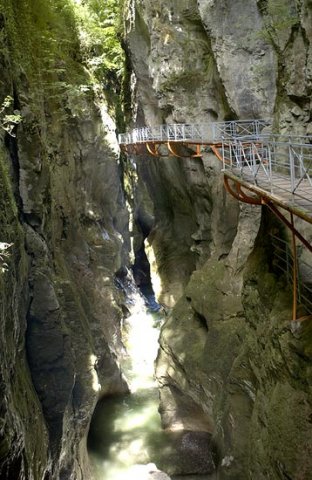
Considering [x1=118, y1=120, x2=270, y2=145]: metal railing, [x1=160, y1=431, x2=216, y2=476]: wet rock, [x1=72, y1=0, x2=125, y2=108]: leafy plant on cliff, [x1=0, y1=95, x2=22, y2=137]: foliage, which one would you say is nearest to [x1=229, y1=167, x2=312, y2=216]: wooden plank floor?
[x1=118, y1=120, x2=270, y2=145]: metal railing

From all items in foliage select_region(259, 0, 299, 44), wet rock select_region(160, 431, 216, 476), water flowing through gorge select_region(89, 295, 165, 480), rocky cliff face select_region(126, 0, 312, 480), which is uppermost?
foliage select_region(259, 0, 299, 44)

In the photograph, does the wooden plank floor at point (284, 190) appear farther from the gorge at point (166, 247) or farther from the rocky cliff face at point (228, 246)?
the rocky cliff face at point (228, 246)

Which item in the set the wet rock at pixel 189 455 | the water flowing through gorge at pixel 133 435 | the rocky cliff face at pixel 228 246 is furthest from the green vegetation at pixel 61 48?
the wet rock at pixel 189 455

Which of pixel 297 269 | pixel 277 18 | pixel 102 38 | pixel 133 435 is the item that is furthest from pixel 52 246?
pixel 102 38

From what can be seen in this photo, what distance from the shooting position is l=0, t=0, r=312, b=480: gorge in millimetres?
7934

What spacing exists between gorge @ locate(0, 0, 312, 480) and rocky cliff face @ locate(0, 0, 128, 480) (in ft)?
0.20

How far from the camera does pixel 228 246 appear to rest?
1602 cm

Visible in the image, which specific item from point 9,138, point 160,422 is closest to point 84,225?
point 9,138

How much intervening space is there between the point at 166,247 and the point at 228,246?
30.0ft

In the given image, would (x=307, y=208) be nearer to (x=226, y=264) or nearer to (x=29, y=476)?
(x=29, y=476)

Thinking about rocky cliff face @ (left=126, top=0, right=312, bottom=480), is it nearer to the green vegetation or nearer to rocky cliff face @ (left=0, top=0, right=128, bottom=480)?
the green vegetation

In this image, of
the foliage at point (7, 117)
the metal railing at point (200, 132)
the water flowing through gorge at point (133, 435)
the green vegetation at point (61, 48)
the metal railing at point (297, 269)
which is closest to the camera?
the metal railing at point (297, 269)

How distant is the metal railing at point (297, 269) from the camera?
712 cm

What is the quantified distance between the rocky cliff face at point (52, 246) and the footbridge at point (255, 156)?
3.17 meters
